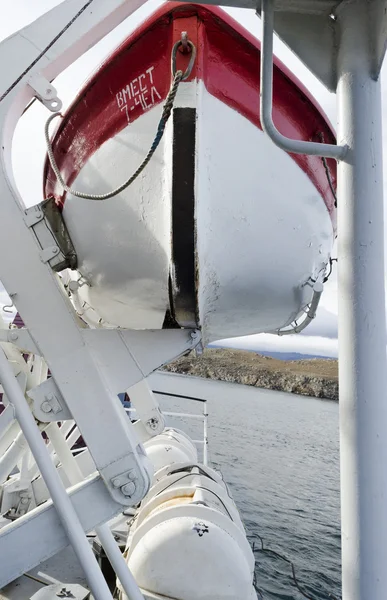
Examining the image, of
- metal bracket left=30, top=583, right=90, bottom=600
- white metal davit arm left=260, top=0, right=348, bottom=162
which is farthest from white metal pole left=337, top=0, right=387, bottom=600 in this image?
metal bracket left=30, top=583, right=90, bottom=600

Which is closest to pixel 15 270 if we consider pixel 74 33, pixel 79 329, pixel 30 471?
pixel 79 329

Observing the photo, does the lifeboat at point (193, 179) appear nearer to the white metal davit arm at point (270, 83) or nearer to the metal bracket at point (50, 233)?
the metal bracket at point (50, 233)

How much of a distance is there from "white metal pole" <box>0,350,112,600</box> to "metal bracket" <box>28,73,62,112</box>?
1.46 metres

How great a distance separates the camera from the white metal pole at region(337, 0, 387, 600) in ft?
3.87

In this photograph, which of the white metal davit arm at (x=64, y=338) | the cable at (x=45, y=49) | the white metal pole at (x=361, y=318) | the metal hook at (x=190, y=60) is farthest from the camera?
the cable at (x=45, y=49)

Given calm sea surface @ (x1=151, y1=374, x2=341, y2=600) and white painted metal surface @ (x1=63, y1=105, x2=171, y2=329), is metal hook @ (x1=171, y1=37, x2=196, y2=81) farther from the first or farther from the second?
calm sea surface @ (x1=151, y1=374, x2=341, y2=600)

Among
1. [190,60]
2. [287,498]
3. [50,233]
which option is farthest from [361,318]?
[287,498]

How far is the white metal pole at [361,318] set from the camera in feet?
3.87

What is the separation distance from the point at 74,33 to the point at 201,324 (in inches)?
65.7

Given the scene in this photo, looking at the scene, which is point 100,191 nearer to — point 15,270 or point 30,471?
point 15,270

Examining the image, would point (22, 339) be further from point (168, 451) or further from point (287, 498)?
point (287, 498)

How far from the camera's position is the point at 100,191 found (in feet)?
7.95

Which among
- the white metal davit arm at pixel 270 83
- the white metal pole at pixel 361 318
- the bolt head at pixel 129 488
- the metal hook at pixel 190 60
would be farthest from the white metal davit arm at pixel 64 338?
the white metal davit arm at pixel 270 83

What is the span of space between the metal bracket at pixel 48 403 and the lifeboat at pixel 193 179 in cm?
68
